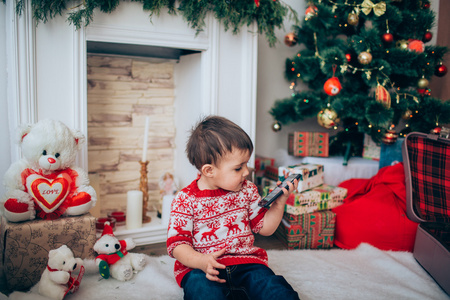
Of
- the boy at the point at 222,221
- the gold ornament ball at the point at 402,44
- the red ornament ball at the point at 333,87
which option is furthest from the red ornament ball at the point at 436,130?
the boy at the point at 222,221

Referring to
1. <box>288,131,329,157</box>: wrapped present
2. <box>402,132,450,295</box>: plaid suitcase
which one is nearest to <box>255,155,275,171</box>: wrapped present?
<box>288,131,329,157</box>: wrapped present

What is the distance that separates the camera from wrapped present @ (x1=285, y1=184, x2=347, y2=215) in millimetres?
1736

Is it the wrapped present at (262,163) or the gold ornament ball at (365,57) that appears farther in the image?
the wrapped present at (262,163)

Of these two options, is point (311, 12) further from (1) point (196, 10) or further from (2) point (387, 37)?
(1) point (196, 10)

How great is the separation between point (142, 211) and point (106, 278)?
499mm

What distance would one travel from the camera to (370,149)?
2.28 metres

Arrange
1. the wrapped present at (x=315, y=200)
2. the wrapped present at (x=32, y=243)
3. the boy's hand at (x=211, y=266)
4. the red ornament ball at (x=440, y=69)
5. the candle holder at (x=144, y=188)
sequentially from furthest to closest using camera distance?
1. the red ornament ball at (x=440, y=69)
2. the candle holder at (x=144, y=188)
3. the wrapped present at (x=315, y=200)
4. the wrapped present at (x=32, y=243)
5. the boy's hand at (x=211, y=266)

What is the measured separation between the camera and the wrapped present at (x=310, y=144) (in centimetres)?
214

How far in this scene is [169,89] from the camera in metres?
2.14

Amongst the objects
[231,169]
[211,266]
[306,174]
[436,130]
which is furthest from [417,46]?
[211,266]

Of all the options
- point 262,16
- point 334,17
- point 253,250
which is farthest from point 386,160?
point 253,250

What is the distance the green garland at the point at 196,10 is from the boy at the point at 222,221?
2.55 ft

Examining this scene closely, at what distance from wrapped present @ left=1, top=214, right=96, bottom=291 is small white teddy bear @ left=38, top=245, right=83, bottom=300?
0.16 metres

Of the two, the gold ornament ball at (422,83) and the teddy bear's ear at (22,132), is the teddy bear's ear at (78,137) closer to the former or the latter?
the teddy bear's ear at (22,132)
